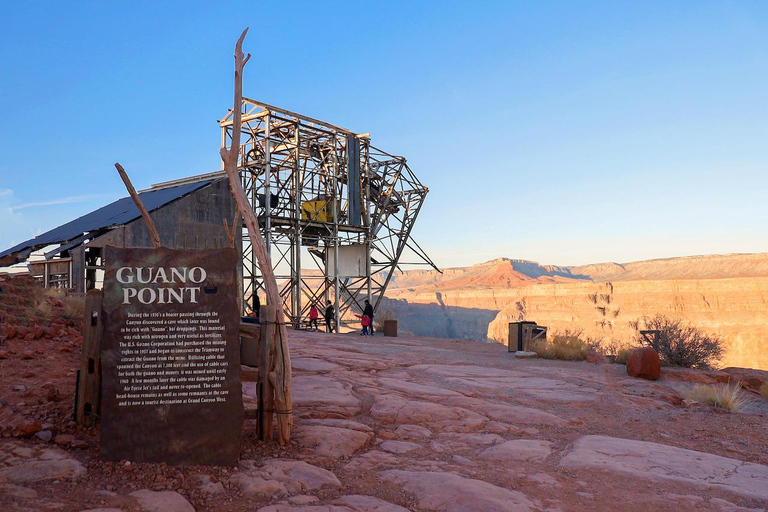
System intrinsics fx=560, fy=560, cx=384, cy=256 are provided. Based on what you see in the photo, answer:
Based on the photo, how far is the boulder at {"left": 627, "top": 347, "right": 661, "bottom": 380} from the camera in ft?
39.2

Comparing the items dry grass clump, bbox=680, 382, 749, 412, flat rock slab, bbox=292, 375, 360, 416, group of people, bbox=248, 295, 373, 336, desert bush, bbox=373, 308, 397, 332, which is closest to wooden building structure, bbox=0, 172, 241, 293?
group of people, bbox=248, 295, 373, 336

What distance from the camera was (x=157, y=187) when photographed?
2558 cm

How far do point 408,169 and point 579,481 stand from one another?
26006 mm

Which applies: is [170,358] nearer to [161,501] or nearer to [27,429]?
[161,501]

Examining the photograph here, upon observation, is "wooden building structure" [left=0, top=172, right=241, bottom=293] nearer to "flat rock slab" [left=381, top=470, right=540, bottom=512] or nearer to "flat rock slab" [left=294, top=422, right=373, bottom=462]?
"flat rock slab" [left=294, top=422, right=373, bottom=462]

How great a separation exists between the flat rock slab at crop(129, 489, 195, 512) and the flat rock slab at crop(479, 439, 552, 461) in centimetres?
299

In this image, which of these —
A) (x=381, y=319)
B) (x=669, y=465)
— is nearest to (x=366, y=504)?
(x=669, y=465)

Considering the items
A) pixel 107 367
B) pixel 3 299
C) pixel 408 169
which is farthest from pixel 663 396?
pixel 408 169

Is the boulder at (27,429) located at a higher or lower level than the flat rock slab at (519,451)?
higher

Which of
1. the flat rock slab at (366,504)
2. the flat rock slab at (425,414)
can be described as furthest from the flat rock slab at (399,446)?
the flat rock slab at (366,504)

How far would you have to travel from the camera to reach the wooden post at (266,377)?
5.70 m

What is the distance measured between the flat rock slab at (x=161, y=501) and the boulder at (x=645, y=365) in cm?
1046

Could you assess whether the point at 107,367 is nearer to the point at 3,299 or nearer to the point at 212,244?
the point at 3,299

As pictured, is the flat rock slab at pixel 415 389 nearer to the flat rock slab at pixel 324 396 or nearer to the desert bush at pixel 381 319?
the flat rock slab at pixel 324 396
